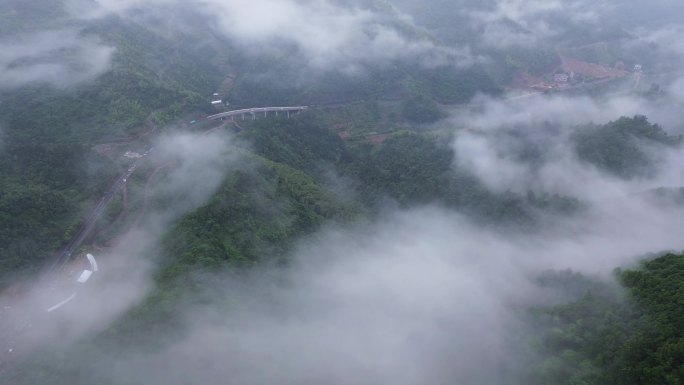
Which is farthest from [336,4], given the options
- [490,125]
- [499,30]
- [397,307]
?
[397,307]

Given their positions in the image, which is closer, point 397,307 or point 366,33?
point 397,307

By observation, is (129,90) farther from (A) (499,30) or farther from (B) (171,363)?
(A) (499,30)

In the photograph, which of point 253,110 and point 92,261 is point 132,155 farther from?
point 253,110

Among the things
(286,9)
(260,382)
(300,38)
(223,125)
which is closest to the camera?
(260,382)

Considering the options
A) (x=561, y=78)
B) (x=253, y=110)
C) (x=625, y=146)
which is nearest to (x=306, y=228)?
(x=625, y=146)

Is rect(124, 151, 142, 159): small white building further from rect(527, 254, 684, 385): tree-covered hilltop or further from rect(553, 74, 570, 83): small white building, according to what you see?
rect(553, 74, 570, 83): small white building

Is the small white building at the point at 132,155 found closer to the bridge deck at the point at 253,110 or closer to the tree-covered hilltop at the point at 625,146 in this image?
the bridge deck at the point at 253,110

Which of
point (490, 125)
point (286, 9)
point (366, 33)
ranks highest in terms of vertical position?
point (286, 9)
